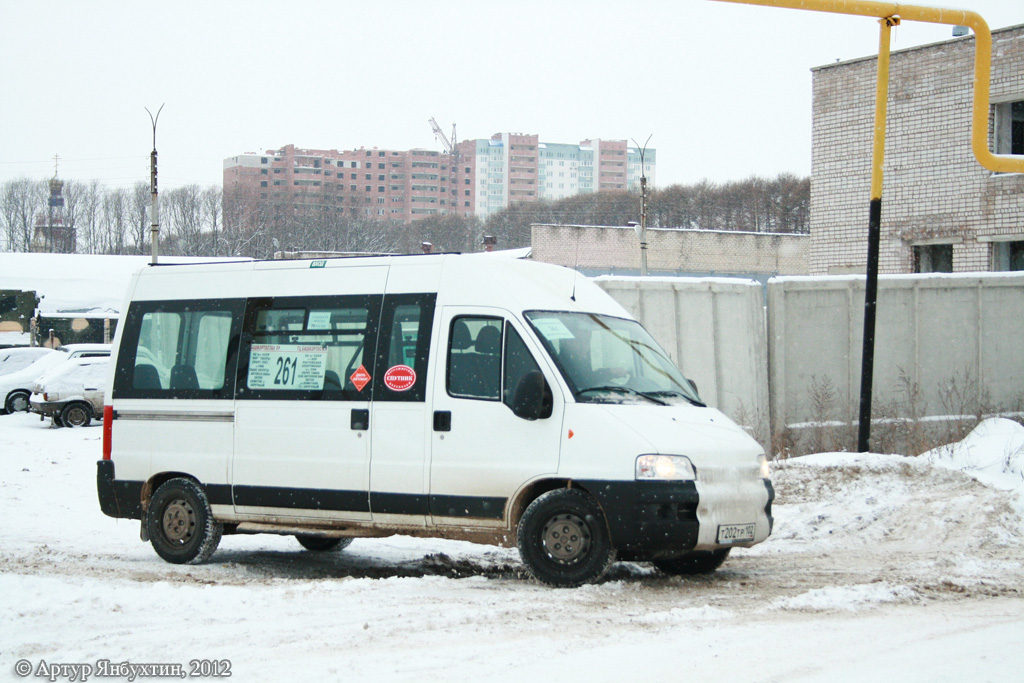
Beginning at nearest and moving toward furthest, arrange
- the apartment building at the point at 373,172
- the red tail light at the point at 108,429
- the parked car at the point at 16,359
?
the red tail light at the point at 108,429, the parked car at the point at 16,359, the apartment building at the point at 373,172

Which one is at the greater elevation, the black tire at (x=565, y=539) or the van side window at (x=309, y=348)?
the van side window at (x=309, y=348)

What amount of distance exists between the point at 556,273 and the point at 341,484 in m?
2.49

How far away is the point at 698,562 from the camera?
812 cm

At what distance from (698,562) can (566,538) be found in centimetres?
135

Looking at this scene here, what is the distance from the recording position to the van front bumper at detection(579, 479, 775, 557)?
7125 millimetres

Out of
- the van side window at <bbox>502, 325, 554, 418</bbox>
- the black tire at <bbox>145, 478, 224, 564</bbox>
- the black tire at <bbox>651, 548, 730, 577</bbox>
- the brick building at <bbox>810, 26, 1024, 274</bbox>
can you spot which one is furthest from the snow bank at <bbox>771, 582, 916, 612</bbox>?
the brick building at <bbox>810, 26, 1024, 274</bbox>

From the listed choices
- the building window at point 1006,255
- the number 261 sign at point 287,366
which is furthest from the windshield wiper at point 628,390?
the building window at point 1006,255

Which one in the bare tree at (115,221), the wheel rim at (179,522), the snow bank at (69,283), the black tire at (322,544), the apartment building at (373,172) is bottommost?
the black tire at (322,544)

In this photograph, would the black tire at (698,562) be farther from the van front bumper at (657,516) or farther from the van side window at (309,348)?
the van side window at (309,348)

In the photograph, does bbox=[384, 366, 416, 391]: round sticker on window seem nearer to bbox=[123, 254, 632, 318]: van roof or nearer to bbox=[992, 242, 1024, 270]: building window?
bbox=[123, 254, 632, 318]: van roof

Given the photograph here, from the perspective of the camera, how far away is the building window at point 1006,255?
67.1ft

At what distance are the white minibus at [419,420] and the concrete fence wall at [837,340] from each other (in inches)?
241

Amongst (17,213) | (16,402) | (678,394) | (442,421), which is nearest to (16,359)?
(16,402)

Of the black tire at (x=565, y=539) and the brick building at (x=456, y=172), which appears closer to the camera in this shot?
the black tire at (x=565, y=539)
